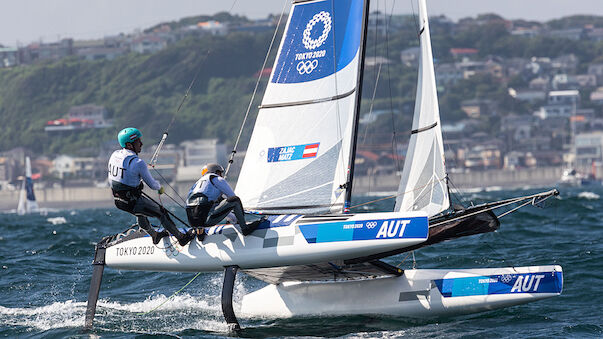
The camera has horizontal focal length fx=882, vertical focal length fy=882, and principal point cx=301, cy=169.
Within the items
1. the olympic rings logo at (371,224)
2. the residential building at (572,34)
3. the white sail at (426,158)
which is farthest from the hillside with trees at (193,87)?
the olympic rings logo at (371,224)

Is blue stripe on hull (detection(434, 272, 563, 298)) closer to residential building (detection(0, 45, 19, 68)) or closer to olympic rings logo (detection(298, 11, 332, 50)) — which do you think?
olympic rings logo (detection(298, 11, 332, 50))

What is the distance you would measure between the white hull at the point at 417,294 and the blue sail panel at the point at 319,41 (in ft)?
6.99

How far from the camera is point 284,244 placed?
7.80 meters

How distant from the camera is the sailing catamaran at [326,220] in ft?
25.7

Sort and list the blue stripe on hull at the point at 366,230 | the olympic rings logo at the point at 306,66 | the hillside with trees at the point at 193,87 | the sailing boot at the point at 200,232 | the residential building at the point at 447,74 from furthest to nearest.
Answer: the residential building at the point at 447,74, the hillside with trees at the point at 193,87, the olympic rings logo at the point at 306,66, the sailing boot at the point at 200,232, the blue stripe on hull at the point at 366,230

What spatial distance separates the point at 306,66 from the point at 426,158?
1.55 metres

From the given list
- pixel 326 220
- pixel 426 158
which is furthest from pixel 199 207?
pixel 426 158

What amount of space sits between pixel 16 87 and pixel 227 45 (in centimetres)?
2968

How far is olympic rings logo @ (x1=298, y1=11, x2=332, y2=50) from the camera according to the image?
8.81 m

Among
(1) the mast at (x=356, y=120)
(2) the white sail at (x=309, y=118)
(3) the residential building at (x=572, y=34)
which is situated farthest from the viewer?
(3) the residential building at (x=572, y=34)

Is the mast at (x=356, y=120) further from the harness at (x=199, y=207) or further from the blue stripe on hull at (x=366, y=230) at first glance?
the harness at (x=199, y=207)

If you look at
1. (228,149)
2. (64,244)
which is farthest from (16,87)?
(64,244)

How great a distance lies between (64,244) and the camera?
14.6 meters

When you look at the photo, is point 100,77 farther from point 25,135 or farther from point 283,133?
point 283,133
